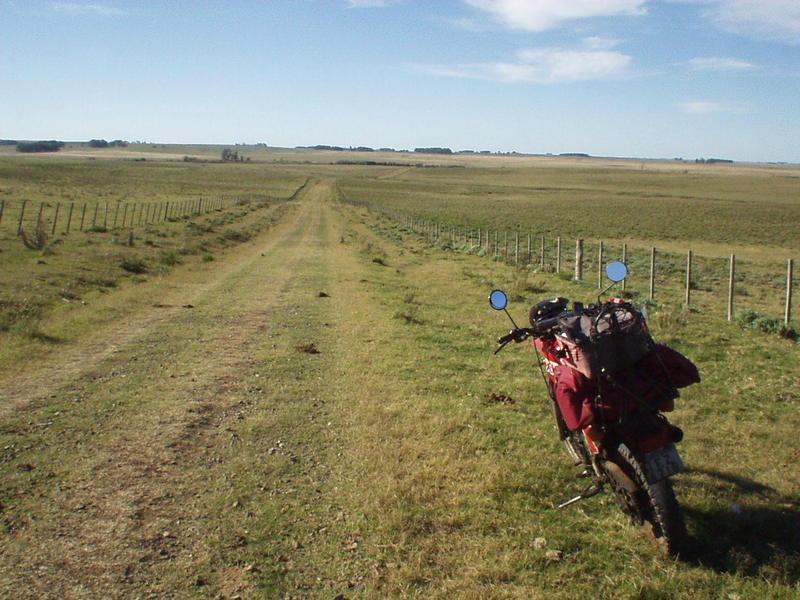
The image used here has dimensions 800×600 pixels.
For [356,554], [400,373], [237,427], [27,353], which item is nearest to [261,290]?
[27,353]

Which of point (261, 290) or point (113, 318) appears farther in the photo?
point (261, 290)

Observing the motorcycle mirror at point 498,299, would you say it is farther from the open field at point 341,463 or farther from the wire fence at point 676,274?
the wire fence at point 676,274

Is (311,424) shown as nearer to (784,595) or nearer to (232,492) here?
(232,492)

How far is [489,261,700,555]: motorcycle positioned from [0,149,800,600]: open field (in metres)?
0.33

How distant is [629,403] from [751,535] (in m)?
1.28

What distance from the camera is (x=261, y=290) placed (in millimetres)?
15688

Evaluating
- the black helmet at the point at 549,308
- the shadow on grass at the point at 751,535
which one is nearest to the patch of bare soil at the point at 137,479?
the black helmet at the point at 549,308

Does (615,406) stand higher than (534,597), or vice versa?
(615,406)

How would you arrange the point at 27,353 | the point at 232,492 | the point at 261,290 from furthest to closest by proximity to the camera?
the point at 261,290
the point at 27,353
the point at 232,492

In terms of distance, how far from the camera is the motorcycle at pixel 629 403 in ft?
13.4

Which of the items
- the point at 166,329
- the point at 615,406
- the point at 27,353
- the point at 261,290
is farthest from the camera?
the point at 261,290

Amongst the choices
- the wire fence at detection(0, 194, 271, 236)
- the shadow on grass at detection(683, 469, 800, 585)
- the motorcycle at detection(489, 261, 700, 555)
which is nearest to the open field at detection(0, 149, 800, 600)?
the shadow on grass at detection(683, 469, 800, 585)

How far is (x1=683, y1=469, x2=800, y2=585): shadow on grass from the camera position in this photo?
4035mm

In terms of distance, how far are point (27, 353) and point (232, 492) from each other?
5.68 m
